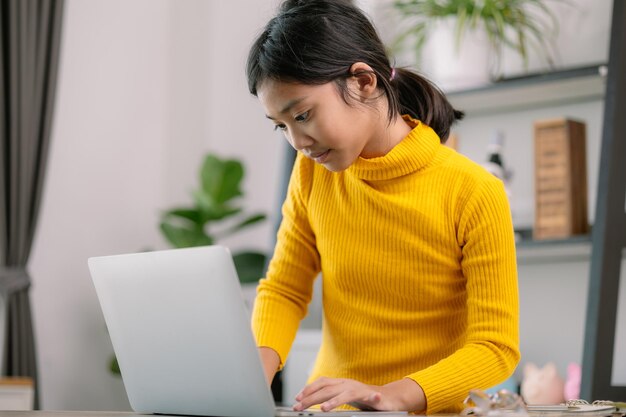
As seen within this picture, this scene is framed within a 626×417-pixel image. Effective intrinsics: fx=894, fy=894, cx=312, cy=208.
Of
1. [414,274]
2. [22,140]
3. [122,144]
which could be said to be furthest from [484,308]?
[122,144]

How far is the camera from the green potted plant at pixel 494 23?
99.5 inches

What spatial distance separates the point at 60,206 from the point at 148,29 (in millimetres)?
862

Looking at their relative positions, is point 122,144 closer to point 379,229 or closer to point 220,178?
point 220,178

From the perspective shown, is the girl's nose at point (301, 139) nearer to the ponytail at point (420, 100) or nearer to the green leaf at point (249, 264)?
the ponytail at point (420, 100)

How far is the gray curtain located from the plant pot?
4.64 feet

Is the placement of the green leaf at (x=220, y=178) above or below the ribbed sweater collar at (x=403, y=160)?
below

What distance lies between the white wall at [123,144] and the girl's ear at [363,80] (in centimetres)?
191

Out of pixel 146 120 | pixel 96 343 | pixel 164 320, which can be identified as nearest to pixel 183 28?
pixel 146 120

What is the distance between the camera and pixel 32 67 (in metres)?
3.14

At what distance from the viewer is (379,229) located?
1380 millimetres

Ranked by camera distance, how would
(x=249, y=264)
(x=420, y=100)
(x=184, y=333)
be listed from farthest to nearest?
(x=249, y=264)
(x=420, y=100)
(x=184, y=333)

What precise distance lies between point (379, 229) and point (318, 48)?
30cm

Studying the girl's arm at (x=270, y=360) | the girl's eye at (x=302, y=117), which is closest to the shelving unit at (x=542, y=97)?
the girl's arm at (x=270, y=360)

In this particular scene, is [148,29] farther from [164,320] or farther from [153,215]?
[164,320]
